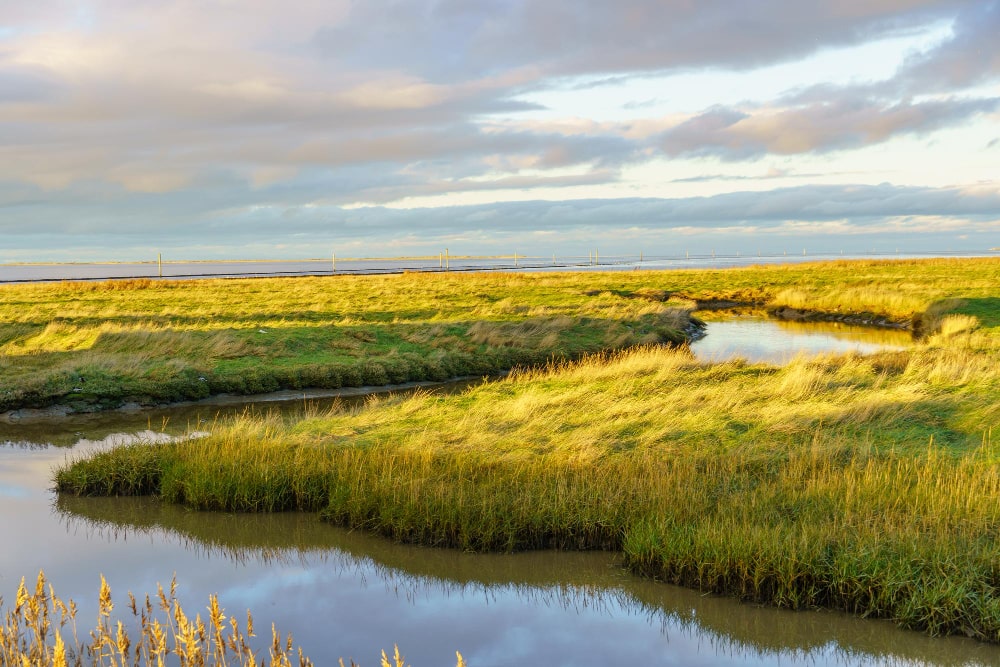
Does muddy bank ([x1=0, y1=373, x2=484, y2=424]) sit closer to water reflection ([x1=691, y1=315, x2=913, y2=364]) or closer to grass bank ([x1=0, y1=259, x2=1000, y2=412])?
grass bank ([x1=0, y1=259, x2=1000, y2=412])

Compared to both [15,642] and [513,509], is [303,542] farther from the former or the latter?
[15,642]

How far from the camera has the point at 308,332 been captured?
30.1 meters

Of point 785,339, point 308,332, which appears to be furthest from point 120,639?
point 785,339

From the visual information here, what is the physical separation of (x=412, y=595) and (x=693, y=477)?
4140 mm

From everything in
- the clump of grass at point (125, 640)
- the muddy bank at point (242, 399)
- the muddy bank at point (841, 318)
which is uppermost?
the clump of grass at point (125, 640)

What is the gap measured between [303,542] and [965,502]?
26.6 feet

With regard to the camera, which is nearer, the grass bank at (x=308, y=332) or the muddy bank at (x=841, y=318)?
the grass bank at (x=308, y=332)

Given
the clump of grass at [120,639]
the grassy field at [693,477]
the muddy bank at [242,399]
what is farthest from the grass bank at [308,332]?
the clump of grass at [120,639]

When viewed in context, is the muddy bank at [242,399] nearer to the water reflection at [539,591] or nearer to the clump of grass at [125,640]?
the water reflection at [539,591]

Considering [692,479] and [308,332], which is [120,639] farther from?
[308,332]

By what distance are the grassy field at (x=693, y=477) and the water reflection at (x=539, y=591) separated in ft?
0.88

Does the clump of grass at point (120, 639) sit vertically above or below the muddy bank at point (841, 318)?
above

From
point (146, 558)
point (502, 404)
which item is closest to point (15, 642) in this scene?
point (146, 558)

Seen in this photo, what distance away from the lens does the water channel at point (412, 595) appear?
26.2ft
